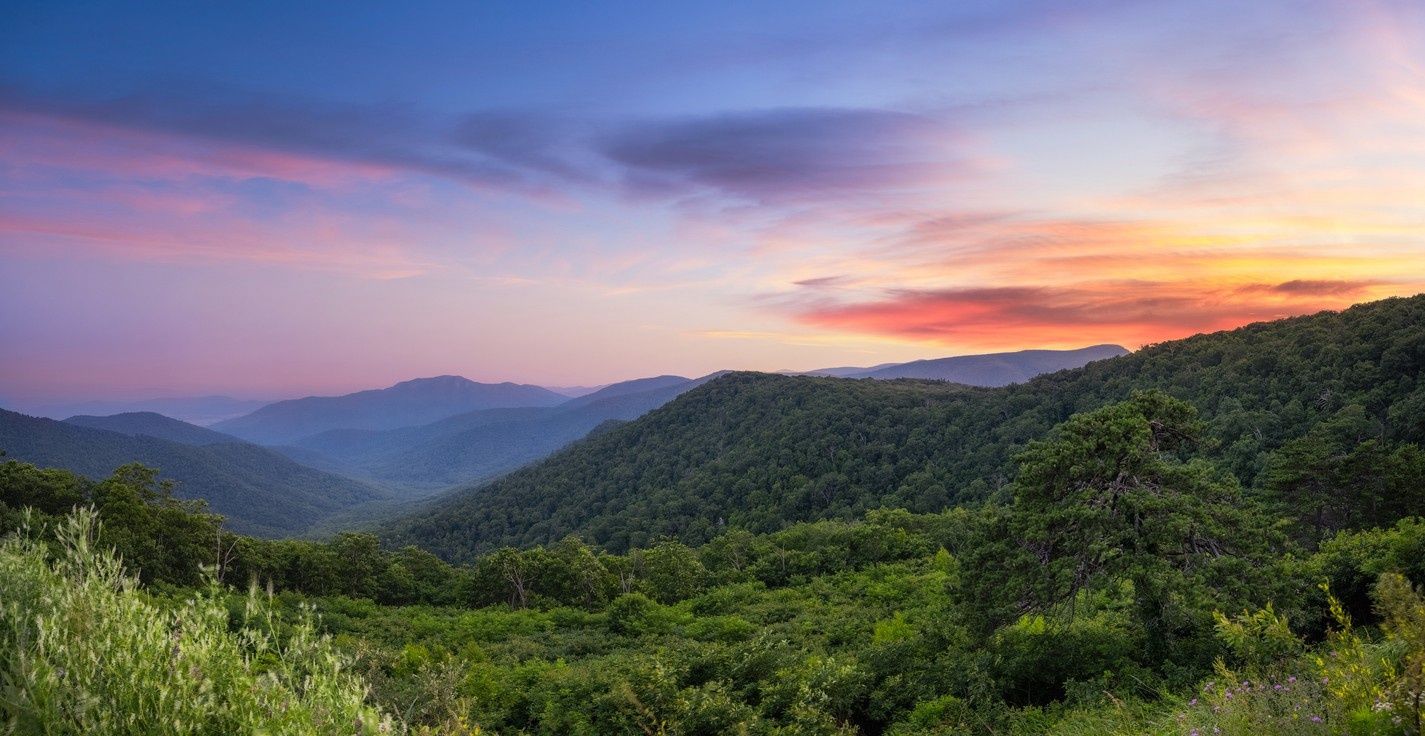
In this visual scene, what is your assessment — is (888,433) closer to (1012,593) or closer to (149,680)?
(1012,593)

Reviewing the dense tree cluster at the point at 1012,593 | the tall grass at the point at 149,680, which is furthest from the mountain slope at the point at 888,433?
the tall grass at the point at 149,680

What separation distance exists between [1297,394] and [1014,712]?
75.6 metres

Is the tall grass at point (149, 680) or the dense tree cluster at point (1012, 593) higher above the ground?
the tall grass at point (149, 680)

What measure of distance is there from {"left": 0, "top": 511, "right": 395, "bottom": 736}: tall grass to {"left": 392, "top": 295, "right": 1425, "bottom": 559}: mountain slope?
5190 centimetres

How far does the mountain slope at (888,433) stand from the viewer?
6128 cm

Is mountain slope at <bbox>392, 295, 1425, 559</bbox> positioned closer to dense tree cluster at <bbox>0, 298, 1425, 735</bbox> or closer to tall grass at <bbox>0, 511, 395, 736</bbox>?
dense tree cluster at <bbox>0, 298, 1425, 735</bbox>

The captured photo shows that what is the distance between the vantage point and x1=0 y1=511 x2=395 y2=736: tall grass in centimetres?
402

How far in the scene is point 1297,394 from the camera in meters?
64.6

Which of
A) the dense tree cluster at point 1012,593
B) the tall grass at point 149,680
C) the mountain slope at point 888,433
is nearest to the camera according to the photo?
the tall grass at point 149,680

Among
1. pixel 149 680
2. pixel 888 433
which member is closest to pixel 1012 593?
pixel 149 680

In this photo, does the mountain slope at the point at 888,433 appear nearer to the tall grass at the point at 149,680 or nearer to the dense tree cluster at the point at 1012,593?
the dense tree cluster at the point at 1012,593

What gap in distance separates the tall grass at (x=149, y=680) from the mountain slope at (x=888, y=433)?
2043 inches

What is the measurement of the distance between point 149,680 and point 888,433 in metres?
116

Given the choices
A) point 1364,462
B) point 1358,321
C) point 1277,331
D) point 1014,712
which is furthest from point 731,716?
point 1277,331
